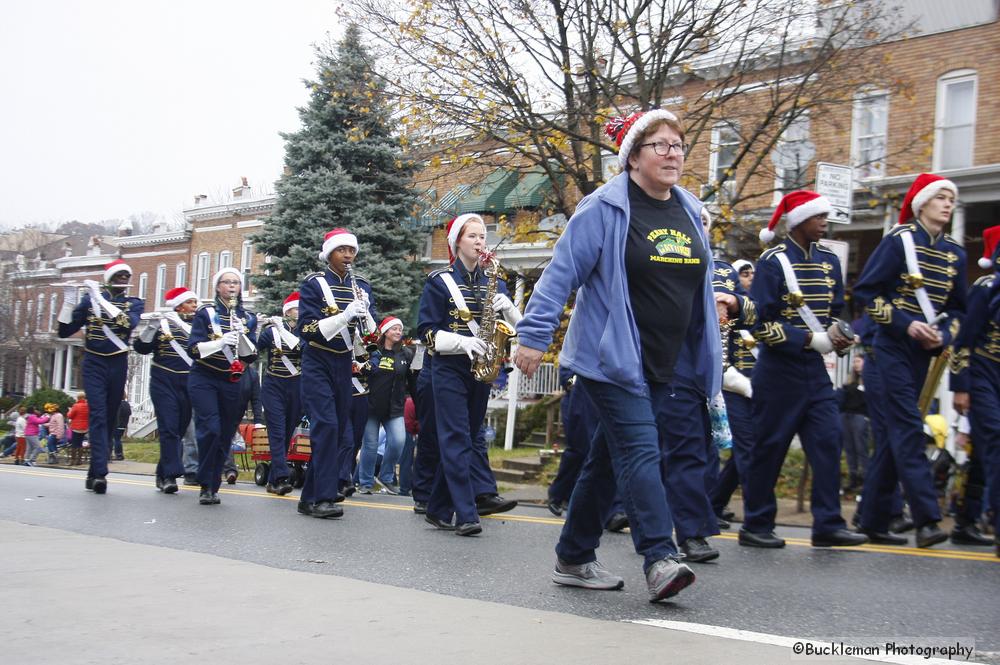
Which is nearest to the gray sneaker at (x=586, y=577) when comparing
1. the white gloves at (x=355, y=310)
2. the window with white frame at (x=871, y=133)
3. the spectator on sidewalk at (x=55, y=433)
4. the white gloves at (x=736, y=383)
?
the white gloves at (x=736, y=383)

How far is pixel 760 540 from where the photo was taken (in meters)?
7.61

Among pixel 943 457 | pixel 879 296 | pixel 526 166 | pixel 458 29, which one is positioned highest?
pixel 458 29

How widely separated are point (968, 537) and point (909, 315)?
1.72 meters

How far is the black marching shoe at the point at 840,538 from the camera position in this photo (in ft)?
23.9

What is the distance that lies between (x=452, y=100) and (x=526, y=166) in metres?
1.55

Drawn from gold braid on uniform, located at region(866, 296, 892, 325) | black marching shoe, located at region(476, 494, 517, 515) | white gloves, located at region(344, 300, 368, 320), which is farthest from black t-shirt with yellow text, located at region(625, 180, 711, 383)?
white gloves, located at region(344, 300, 368, 320)

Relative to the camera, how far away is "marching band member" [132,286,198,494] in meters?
12.8

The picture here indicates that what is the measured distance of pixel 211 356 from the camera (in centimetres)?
1176

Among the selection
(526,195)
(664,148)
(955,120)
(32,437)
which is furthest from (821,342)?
(32,437)

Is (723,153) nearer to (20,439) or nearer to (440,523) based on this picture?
(440,523)

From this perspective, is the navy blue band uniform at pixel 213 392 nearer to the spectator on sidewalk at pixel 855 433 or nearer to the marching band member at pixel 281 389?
the marching band member at pixel 281 389

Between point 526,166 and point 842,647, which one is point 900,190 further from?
point 842,647

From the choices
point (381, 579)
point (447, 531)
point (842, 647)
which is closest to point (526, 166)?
point (447, 531)

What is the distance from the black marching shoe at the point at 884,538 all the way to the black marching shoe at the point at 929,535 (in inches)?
12.7
